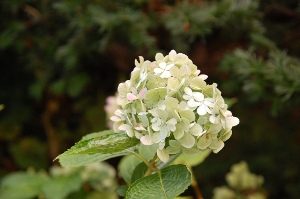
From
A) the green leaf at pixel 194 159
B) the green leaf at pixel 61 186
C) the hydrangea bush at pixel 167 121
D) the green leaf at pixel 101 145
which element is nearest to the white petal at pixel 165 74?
the hydrangea bush at pixel 167 121

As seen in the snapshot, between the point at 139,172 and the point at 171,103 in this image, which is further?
the point at 139,172

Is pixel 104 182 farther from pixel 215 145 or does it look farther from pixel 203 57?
pixel 215 145

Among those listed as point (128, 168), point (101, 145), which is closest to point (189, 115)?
point (101, 145)

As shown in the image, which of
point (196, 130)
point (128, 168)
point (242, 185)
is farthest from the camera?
point (242, 185)

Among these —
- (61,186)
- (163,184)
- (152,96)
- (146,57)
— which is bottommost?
(163,184)

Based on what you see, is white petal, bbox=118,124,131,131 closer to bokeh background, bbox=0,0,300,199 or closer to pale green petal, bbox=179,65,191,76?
pale green petal, bbox=179,65,191,76

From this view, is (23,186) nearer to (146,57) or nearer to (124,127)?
(146,57)

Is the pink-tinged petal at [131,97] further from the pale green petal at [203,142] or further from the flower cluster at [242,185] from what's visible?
the flower cluster at [242,185]

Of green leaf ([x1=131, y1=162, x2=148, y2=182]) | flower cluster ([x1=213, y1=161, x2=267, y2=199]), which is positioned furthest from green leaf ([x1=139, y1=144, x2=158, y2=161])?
flower cluster ([x1=213, y1=161, x2=267, y2=199])
